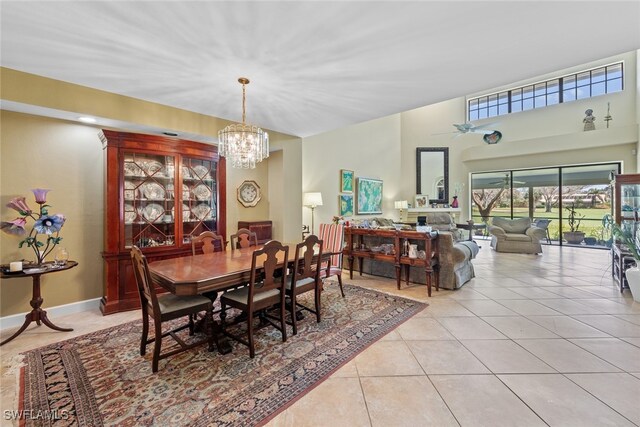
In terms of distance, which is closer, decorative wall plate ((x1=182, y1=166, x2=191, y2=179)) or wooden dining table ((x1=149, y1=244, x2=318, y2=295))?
wooden dining table ((x1=149, y1=244, x2=318, y2=295))

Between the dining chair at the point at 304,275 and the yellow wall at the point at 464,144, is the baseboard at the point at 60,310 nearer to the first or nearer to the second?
the dining chair at the point at 304,275

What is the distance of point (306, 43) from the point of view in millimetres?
2109

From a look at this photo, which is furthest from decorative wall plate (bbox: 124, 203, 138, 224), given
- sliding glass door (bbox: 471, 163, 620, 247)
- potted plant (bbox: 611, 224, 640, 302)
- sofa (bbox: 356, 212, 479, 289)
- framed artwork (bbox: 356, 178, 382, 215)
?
sliding glass door (bbox: 471, 163, 620, 247)

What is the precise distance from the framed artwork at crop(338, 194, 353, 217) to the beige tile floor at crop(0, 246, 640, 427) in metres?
3.44

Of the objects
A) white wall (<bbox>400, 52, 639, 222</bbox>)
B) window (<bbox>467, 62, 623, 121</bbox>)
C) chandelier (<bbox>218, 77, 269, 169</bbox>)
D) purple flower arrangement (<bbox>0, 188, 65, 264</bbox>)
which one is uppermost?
window (<bbox>467, 62, 623, 121</bbox>)

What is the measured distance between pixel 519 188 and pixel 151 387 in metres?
9.90

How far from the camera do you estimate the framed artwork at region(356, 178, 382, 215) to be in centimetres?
733

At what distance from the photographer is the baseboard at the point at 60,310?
2864 mm

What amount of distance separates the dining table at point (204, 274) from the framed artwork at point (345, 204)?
157 inches

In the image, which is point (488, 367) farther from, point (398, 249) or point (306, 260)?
point (398, 249)

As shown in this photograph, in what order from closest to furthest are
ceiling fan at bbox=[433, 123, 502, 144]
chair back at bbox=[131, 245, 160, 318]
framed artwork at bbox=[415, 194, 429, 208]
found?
1. chair back at bbox=[131, 245, 160, 318]
2. ceiling fan at bbox=[433, 123, 502, 144]
3. framed artwork at bbox=[415, 194, 429, 208]

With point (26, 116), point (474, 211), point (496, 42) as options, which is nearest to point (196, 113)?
point (26, 116)

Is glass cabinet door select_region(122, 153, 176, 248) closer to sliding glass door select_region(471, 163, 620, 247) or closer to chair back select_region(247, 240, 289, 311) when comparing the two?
chair back select_region(247, 240, 289, 311)

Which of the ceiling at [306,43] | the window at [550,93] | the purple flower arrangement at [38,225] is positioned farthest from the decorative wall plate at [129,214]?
the window at [550,93]
